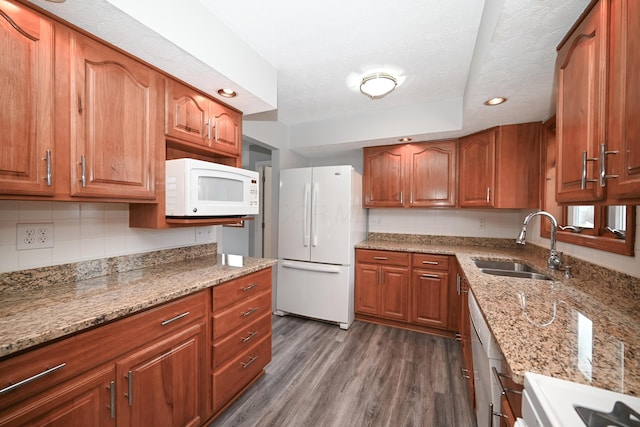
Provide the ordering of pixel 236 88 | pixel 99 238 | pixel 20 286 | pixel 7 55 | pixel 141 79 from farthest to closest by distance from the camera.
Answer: pixel 236 88 → pixel 99 238 → pixel 141 79 → pixel 20 286 → pixel 7 55

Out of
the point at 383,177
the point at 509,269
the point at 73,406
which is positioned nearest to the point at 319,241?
the point at 383,177

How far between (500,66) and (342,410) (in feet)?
7.43

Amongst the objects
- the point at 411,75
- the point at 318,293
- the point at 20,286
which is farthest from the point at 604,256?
the point at 20,286

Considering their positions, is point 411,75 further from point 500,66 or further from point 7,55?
point 7,55

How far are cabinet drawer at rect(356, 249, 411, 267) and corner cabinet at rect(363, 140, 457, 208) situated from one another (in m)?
0.59

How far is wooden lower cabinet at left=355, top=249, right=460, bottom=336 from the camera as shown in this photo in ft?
8.85

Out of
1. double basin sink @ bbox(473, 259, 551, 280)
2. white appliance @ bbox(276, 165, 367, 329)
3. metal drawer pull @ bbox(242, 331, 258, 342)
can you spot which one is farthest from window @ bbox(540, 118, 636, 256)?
metal drawer pull @ bbox(242, 331, 258, 342)

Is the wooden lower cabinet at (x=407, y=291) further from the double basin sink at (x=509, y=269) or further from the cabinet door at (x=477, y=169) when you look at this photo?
the cabinet door at (x=477, y=169)

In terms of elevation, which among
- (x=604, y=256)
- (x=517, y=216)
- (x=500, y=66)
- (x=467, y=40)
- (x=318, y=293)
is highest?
(x=467, y=40)

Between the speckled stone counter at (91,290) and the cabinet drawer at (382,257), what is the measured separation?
1445mm

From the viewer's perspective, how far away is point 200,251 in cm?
215

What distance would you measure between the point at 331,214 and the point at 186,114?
1.71 m

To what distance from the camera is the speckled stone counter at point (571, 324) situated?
27.9 inches

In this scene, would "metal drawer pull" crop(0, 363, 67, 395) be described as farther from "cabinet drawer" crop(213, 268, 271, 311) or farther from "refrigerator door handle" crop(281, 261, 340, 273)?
"refrigerator door handle" crop(281, 261, 340, 273)
